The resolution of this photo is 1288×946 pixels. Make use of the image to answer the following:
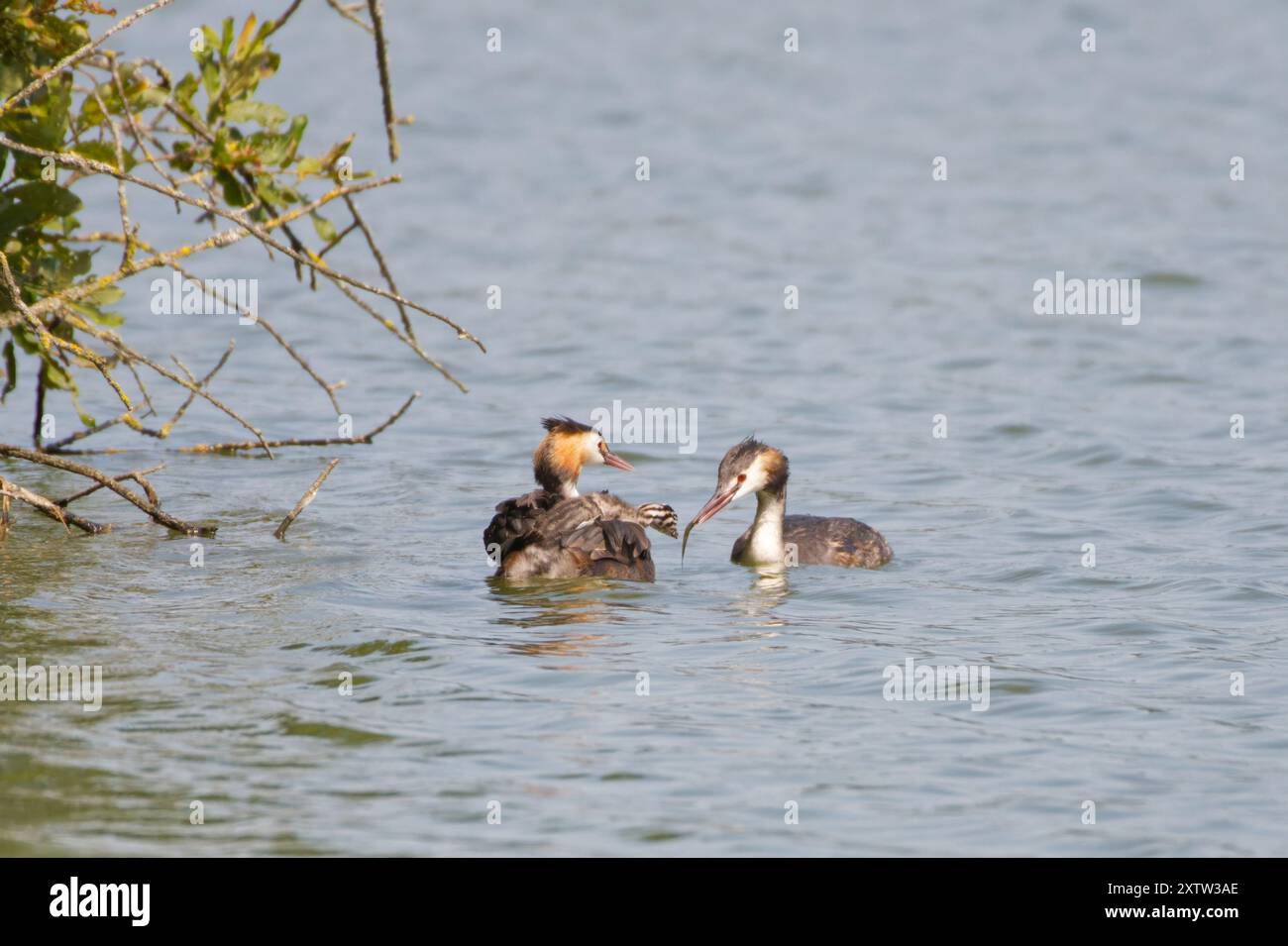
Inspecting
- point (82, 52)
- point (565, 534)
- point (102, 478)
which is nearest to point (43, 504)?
point (102, 478)

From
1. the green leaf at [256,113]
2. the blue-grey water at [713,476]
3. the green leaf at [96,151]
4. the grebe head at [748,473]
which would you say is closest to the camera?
the blue-grey water at [713,476]

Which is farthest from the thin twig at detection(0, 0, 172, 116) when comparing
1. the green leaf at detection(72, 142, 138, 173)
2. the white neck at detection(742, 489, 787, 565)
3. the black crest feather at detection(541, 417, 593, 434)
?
the white neck at detection(742, 489, 787, 565)

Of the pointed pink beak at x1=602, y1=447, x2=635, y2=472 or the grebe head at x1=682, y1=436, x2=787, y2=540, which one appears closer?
the pointed pink beak at x1=602, y1=447, x2=635, y2=472

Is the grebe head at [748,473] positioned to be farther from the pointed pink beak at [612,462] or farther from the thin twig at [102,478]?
the thin twig at [102,478]

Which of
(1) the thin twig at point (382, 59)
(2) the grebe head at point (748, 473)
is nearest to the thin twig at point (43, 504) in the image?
(1) the thin twig at point (382, 59)

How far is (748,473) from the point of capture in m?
11.2

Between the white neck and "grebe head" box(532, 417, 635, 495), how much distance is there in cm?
117

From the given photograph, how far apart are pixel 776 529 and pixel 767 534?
0.23 ft

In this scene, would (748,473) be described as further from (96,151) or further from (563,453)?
(96,151)

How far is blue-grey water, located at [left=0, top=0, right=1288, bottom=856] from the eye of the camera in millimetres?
7133

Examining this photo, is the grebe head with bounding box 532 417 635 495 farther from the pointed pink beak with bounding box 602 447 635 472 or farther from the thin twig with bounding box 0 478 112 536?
the thin twig with bounding box 0 478 112 536

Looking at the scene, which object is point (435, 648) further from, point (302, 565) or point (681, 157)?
point (681, 157)

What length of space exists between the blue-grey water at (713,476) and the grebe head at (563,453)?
66cm

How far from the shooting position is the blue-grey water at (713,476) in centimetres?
713
